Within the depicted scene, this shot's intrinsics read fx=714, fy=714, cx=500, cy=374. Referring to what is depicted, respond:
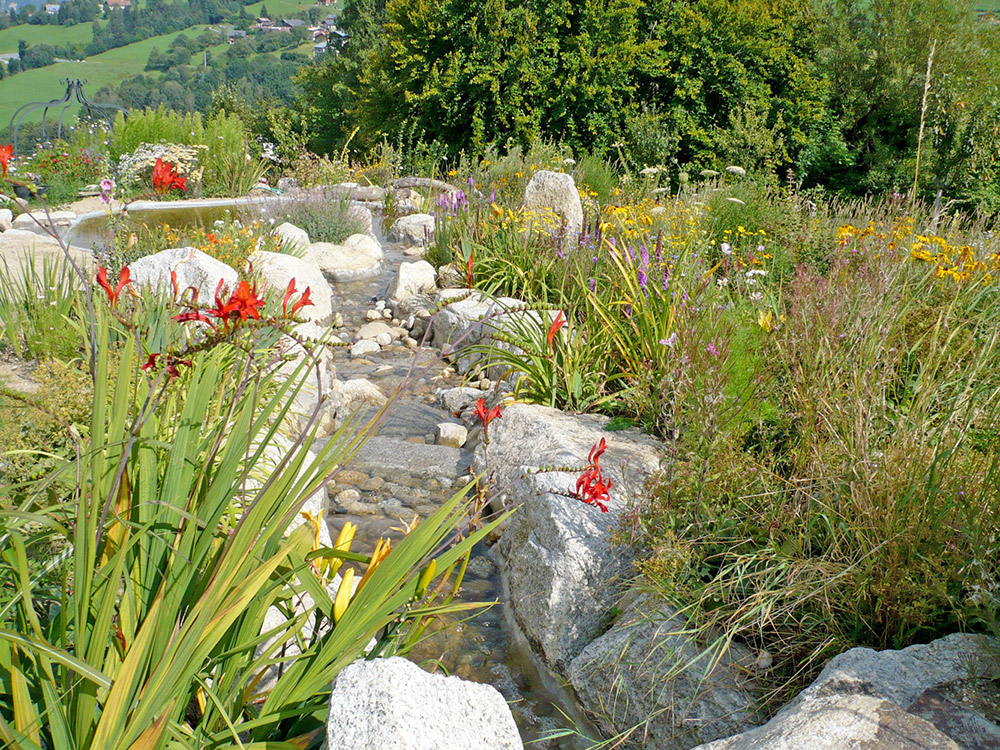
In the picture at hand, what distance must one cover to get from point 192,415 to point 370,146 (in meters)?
18.1

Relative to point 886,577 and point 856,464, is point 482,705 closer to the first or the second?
point 886,577

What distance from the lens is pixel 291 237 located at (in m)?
8.34

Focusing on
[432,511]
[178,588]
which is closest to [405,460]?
[432,511]

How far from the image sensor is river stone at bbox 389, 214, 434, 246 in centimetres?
1100

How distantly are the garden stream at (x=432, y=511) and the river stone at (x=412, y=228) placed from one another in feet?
13.6

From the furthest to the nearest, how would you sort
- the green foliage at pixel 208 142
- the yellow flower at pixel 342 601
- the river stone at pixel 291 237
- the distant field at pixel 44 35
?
the distant field at pixel 44 35 < the green foliage at pixel 208 142 < the river stone at pixel 291 237 < the yellow flower at pixel 342 601

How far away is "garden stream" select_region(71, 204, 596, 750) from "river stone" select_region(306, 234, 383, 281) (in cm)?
204

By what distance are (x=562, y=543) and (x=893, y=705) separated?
4.38 ft

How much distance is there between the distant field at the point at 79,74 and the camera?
62484 mm

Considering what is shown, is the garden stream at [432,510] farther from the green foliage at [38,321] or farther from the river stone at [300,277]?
the green foliage at [38,321]

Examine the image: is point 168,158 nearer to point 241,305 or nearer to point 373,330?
point 373,330

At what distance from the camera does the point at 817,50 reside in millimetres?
16312

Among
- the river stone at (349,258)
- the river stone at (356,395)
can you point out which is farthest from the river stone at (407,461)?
the river stone at (349,258)

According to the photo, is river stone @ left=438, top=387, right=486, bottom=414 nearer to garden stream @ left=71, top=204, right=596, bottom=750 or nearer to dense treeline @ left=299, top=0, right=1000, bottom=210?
garden stream @ left=71, top=204, right=596, bottom=750
